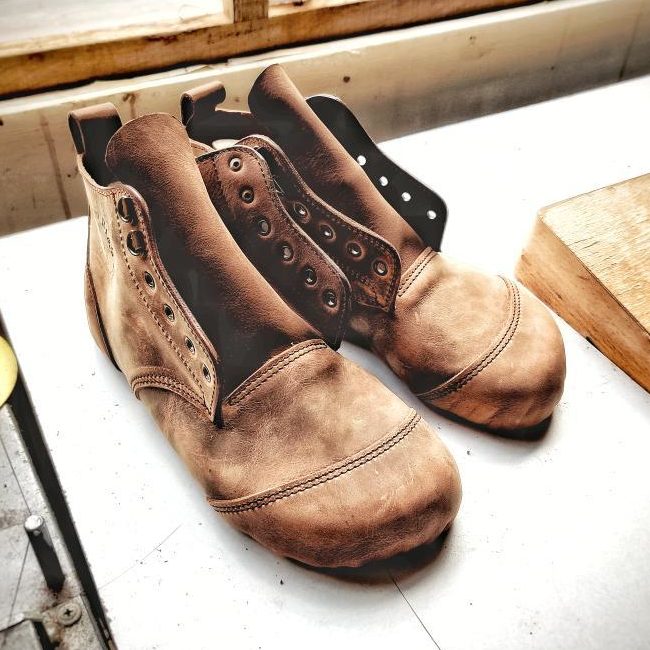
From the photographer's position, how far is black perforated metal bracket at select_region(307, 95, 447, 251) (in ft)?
2.25

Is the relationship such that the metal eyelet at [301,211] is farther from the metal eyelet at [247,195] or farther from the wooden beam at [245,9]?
the wooden beam at [245,9]

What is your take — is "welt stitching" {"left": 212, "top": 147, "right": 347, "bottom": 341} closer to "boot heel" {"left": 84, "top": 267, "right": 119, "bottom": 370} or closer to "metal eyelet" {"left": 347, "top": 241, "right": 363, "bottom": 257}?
"metal eyelet" {"left": 347, "top": 241, "right": 363, "bottom": 257}

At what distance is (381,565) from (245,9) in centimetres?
74

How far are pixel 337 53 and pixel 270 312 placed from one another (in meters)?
0.60

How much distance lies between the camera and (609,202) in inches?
33.6

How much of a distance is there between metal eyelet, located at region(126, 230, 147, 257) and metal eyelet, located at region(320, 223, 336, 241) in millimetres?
172

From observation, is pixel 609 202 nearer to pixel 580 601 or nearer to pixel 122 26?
pixel 580 601

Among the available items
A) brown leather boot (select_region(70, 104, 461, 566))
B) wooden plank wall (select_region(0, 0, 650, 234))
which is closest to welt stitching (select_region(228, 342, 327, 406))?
brown leather boot (select_region(70, 104, 461, 566))

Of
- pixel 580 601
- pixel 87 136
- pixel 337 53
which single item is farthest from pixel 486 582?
pixel 337 53

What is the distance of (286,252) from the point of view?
598 mm

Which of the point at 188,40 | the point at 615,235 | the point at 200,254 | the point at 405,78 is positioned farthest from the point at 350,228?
the point at 405,78

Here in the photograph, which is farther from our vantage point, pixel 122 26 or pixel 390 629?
pixel 122 26

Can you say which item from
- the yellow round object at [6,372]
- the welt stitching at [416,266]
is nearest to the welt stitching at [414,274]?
the welt stitching at [416,266]

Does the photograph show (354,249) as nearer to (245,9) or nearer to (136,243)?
(136,243)
